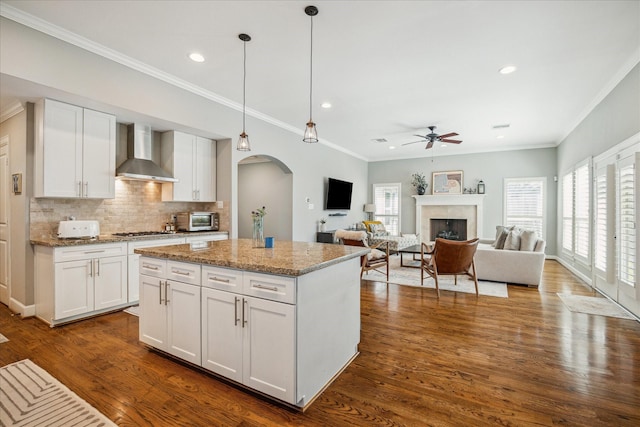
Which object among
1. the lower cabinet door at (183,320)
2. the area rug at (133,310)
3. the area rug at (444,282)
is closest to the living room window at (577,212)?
the area rug at (444,282)

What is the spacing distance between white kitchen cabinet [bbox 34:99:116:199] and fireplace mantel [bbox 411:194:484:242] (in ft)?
26.3

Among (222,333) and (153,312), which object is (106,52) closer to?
(153,312)

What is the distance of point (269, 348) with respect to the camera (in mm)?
2000

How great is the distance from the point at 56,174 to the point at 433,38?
4.39 meters

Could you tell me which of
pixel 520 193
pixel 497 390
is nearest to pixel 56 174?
pixel 497 390

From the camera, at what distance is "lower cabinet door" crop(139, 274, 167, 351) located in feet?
8.55

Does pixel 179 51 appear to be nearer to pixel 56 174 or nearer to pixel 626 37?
pixel 56 174

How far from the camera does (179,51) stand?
3.42 m

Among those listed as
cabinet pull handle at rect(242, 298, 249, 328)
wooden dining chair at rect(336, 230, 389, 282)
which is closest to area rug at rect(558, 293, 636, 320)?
wooden dining chair at rect(336, 230, 389, 282)

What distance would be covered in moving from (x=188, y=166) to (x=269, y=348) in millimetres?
3689

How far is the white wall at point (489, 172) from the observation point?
795 cm

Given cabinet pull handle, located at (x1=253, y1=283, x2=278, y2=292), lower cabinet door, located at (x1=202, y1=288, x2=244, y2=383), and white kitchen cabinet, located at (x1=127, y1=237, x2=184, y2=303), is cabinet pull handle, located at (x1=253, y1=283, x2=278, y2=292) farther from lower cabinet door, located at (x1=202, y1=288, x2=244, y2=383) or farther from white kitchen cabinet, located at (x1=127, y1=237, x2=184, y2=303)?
white kitchen cabinet, located at (x1=127, y1=237, x2=184, y2=303)

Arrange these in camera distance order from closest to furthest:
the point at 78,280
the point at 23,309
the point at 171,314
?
the point at 171,314 → the point at 78,280 → the point at 23,309

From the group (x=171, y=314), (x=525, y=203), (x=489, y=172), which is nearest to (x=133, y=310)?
(x=171, y=314)
